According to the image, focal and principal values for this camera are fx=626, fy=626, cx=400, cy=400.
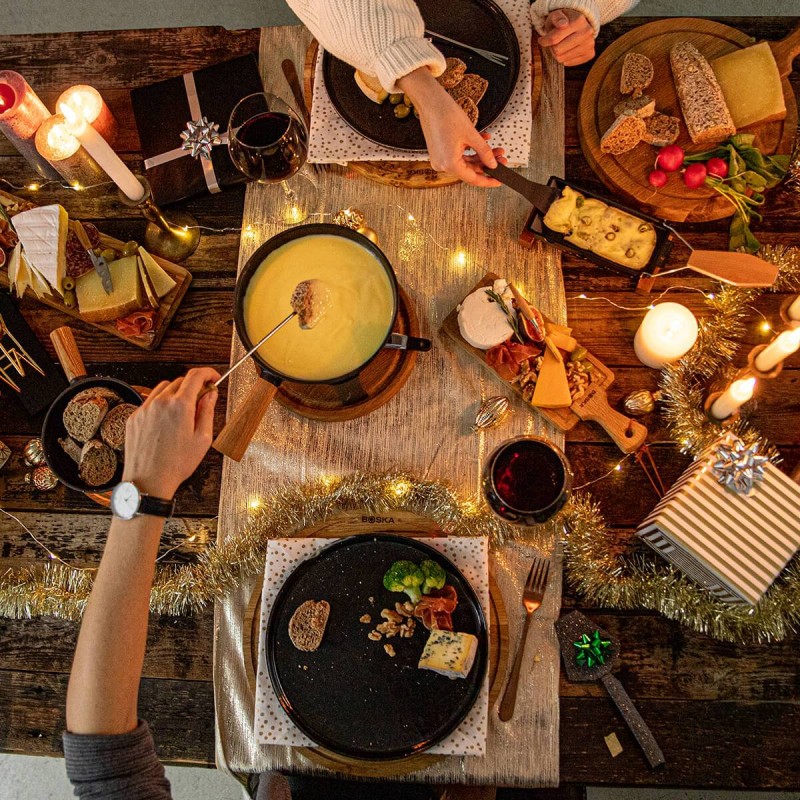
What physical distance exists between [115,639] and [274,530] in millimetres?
326

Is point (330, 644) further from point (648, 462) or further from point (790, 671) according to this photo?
point (790, 671)

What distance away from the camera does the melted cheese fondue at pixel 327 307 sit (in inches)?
44.6

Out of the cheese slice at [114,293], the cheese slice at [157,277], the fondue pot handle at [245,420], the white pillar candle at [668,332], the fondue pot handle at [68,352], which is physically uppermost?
the cheese slice at [157,277]

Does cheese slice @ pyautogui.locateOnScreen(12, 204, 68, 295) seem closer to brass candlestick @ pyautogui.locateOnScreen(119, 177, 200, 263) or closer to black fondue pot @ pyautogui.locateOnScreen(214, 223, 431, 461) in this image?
brass candlestick @ pyautogui.locateOnScreen(119, 177, 200, 263)

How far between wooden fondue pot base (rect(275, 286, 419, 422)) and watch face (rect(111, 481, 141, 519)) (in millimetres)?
322

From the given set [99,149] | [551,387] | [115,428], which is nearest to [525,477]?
[551,387]

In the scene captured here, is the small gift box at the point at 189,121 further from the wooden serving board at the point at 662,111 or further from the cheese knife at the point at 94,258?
the wooden serving board at the point at 662,111

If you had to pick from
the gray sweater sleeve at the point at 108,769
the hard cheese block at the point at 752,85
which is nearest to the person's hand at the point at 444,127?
the hard cheese block at the point at 752,85

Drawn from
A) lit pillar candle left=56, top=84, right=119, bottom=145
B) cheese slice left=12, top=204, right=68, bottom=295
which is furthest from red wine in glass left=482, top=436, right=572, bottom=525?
lit pillar candle left=56, top=84, right=119, bottom=145

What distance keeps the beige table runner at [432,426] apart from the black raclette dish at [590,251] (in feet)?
0.18

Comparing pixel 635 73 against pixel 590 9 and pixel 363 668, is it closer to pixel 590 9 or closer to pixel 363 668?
pixel 590 9

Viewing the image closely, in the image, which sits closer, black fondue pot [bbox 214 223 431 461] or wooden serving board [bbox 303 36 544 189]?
black fondue pot [bbox 214 223 431 461]

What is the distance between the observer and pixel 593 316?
125 centimetres

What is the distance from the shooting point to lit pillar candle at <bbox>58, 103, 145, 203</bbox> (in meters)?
1.18
